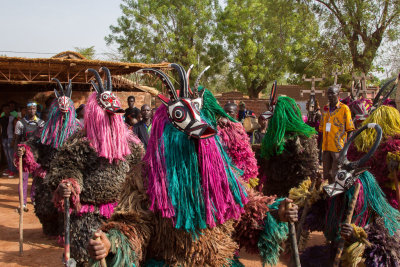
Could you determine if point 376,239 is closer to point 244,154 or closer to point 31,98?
point 244,154

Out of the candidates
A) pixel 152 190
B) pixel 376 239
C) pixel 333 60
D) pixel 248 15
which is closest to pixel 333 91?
pixel 376 239

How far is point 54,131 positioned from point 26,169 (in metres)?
0.73

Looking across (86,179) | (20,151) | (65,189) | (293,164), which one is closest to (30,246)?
(20,151)

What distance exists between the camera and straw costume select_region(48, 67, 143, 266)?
350 cm

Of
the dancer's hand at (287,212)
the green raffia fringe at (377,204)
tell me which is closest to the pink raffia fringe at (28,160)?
the dancer's hand at (287,212)

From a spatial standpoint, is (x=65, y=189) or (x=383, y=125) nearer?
(x=65, y=189)

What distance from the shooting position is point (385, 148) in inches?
150

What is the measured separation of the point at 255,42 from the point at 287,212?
23868 mm

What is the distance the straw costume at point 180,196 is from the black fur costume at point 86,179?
1.50 m

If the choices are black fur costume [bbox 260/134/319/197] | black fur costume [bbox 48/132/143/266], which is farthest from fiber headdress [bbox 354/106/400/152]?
black fur costume [bbox 48/132/143/266]

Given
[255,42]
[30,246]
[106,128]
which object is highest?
[255,42]

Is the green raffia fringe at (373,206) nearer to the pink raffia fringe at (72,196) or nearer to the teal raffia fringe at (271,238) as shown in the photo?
the teal raffia fringe at (271,238)

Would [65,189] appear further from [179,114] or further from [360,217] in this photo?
[360,217]

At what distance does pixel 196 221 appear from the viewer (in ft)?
6.82
